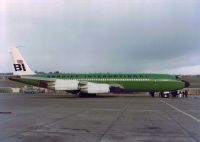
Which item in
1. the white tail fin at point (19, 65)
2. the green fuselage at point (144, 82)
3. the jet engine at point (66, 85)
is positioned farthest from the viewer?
the white tail fin at point (19, 65)

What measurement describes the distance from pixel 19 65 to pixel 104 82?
13899mm

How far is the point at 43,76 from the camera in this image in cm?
5856

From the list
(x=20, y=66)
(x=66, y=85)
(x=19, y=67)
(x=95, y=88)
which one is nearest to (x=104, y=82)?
(x=95, y=88)

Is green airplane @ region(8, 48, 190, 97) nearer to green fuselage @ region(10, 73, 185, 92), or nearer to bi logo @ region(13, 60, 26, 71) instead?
green fuselage @ region(10, 73, 185, 92)

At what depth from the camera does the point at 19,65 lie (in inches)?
2377

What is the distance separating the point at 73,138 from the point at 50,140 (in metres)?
0.92

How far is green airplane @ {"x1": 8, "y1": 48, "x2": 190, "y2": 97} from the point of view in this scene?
54.1 metres

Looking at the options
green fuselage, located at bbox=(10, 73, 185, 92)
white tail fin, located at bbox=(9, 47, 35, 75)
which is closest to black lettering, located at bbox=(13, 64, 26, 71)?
white tail fin, located at bbox=(9, 47, 35, 75)

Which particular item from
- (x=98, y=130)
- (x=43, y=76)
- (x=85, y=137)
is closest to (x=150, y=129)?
(x=98, y=130)

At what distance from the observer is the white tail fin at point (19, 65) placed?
198 ft

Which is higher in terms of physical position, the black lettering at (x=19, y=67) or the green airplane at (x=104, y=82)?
the black lettering at (x=19, y=67)

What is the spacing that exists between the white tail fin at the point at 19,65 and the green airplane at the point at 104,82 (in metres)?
2.00

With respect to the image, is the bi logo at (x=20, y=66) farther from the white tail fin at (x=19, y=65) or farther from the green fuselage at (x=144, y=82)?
the green fuselage at (x=144, y=82)

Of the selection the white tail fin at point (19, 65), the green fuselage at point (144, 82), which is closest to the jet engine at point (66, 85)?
the green fuselage at point (144, 82)
